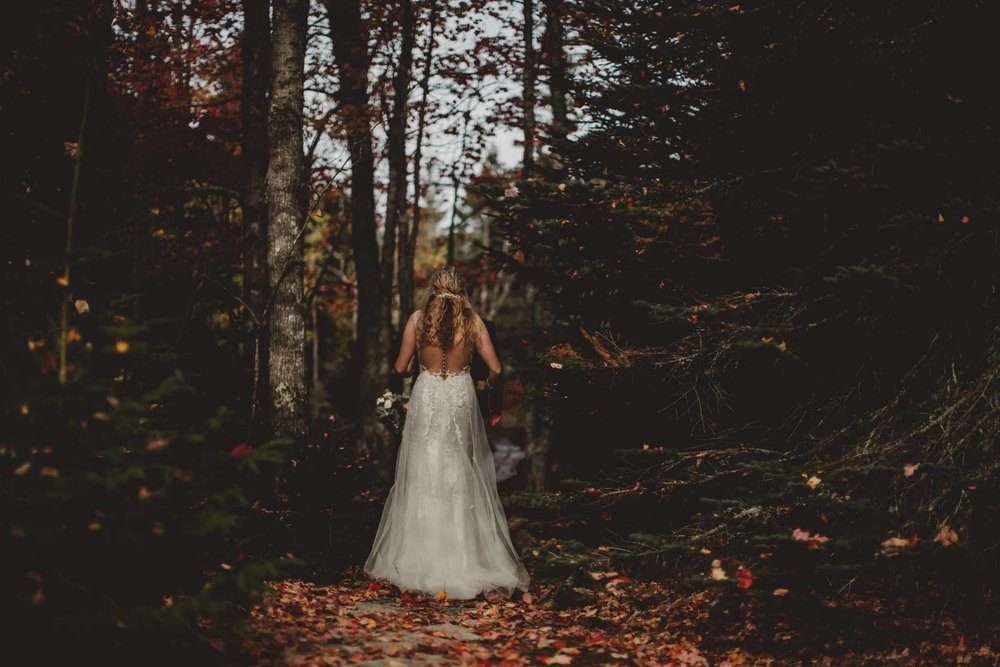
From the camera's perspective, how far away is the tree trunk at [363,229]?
14.6 m

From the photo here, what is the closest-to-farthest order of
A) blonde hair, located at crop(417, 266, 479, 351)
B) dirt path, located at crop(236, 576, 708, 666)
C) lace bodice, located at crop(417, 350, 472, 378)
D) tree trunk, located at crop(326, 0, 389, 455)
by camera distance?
dirt path, located at crop(236, 576, 708, 666), blonde hair, located at crop(417, 266, 479, 351), lace bodice, located at crop(417, 350, 472, 378), tree trunk, located at crop(326, 0, 389, 455)

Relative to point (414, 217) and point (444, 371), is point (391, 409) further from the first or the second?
point (414, 217)

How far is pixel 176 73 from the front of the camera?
15.8m

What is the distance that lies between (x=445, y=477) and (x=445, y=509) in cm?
28

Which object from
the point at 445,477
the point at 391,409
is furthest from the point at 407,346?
the point at 391,409

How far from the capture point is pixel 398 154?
14438mm

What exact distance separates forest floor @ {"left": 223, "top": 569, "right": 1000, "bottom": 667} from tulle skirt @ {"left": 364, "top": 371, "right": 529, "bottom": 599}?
0.20 meters

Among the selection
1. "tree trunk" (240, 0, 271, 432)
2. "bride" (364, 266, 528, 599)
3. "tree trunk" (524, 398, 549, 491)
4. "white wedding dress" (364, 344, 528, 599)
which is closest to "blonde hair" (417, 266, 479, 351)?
"bride" (364, 266, 528, 599)

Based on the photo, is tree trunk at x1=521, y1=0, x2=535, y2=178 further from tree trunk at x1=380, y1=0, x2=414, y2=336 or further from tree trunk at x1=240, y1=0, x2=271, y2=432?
tree trunk at x1=240, y1=0, x2=271, y2=432

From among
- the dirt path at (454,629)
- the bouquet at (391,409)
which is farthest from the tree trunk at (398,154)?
the dirt path at (454,629)

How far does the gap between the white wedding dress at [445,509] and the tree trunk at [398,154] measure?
25.2 ft

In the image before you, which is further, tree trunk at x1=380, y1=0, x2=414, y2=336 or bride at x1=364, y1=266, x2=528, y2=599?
tree trunk at x1=380, y1=0, x2=414, y2=336

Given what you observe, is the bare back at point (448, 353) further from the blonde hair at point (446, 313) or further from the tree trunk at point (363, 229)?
the tree trunk at point (363, 229)

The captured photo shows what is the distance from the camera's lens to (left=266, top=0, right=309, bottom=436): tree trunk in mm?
7566
